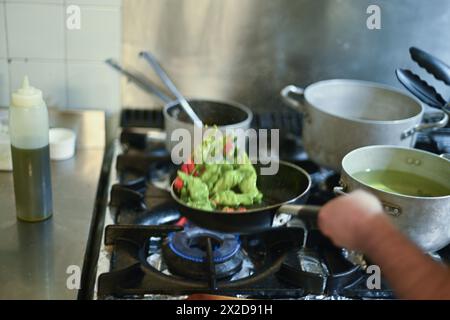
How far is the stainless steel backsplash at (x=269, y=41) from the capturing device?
1.26 m

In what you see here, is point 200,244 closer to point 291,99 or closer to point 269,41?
point 291,99

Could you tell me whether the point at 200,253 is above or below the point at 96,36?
below

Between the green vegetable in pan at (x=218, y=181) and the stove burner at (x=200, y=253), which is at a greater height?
the green vegetable in pan at (x=218, y=181)

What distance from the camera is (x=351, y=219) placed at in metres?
0.67

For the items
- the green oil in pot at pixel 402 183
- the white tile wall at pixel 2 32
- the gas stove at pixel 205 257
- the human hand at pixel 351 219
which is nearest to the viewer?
the human hand at pixel 351 219

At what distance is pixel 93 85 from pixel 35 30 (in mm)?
150

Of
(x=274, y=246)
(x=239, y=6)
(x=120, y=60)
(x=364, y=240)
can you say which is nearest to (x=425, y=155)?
(x=274, y=246)

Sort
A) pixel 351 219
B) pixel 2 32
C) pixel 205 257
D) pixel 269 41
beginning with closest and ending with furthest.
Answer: pixel 351 219
pixel 205 257
pixel 2 32
pixel 269 41

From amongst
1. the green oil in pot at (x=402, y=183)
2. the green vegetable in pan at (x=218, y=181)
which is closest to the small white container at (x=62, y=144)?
the green vegetable in pan at (x=218, y=181)

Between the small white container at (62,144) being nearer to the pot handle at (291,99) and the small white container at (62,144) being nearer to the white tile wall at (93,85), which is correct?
the white tile wall at (93,85)

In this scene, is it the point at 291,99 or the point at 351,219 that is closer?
the point at 351,219

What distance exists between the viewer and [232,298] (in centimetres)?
81

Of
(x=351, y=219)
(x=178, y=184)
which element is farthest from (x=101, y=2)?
(x=351, y=219)

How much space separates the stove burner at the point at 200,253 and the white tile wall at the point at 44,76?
447 mm
